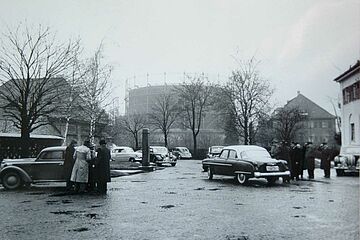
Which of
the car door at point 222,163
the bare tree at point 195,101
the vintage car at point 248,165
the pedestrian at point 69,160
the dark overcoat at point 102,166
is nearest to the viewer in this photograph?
the dark overcoat at point 102,166

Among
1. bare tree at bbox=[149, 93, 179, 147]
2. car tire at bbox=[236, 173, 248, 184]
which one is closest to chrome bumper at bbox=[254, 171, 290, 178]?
car tire at bbox=[236, 173, 248, 184]

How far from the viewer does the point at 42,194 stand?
1062 cm

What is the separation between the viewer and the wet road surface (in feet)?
18.5

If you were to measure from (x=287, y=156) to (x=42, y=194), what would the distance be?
8098 mm

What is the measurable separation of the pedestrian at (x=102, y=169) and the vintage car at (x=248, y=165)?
14.0 ft

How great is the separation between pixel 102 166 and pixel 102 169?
0.09 meters

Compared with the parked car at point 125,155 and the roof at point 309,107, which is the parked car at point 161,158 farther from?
the roof at point 309,107

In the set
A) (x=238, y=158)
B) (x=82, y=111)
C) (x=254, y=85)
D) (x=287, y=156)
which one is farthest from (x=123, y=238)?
(x=254, y=85)

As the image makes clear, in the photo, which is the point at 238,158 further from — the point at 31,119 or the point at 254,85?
the point at 254,85

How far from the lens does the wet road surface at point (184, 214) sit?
563 cm

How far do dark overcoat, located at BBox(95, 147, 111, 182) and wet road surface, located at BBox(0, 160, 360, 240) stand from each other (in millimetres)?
487

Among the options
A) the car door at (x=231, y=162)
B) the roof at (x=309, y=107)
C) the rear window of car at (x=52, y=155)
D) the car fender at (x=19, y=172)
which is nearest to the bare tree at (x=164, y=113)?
the roof at (x=309, y=107)

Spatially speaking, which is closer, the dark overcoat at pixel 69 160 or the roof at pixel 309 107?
the dark overcoat at pixel 69 160

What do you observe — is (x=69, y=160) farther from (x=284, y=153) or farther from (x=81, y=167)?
(x=284, y=153)
